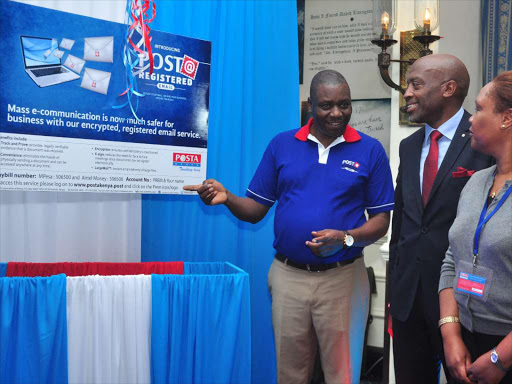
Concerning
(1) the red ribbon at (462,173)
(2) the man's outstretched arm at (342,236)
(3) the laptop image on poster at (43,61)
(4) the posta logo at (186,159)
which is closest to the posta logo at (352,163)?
(2) the man's outstretched arm at (342,236)

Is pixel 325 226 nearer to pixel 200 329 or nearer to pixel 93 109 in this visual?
pixel 200 329

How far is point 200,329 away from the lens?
200cm

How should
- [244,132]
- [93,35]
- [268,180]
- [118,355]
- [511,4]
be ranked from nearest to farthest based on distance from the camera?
[118,355] → [93,35] → [268,180] → [244,132] → [511,4]

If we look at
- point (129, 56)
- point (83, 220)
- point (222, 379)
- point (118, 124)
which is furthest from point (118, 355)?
point (129, 56)

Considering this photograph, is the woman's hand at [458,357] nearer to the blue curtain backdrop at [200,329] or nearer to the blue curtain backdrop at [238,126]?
the blue curtain backdrop at [200,329]

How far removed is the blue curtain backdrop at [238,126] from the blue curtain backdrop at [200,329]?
52 cm

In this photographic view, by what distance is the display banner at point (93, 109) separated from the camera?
1924 mm

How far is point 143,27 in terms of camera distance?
7.28 ft

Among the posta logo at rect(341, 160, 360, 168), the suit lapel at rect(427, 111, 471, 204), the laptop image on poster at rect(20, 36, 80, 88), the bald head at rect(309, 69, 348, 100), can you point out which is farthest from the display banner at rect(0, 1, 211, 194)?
the suit lapel at rect(427, 111, 471, 204)

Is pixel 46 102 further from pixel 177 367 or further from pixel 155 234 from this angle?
pixel 177 367

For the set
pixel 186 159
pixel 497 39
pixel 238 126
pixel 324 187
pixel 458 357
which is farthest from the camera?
pixel 497 39

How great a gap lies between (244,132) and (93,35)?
2.80 ft

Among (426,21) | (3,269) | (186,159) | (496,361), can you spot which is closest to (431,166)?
(496,361)

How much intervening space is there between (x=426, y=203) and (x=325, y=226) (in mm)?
448
